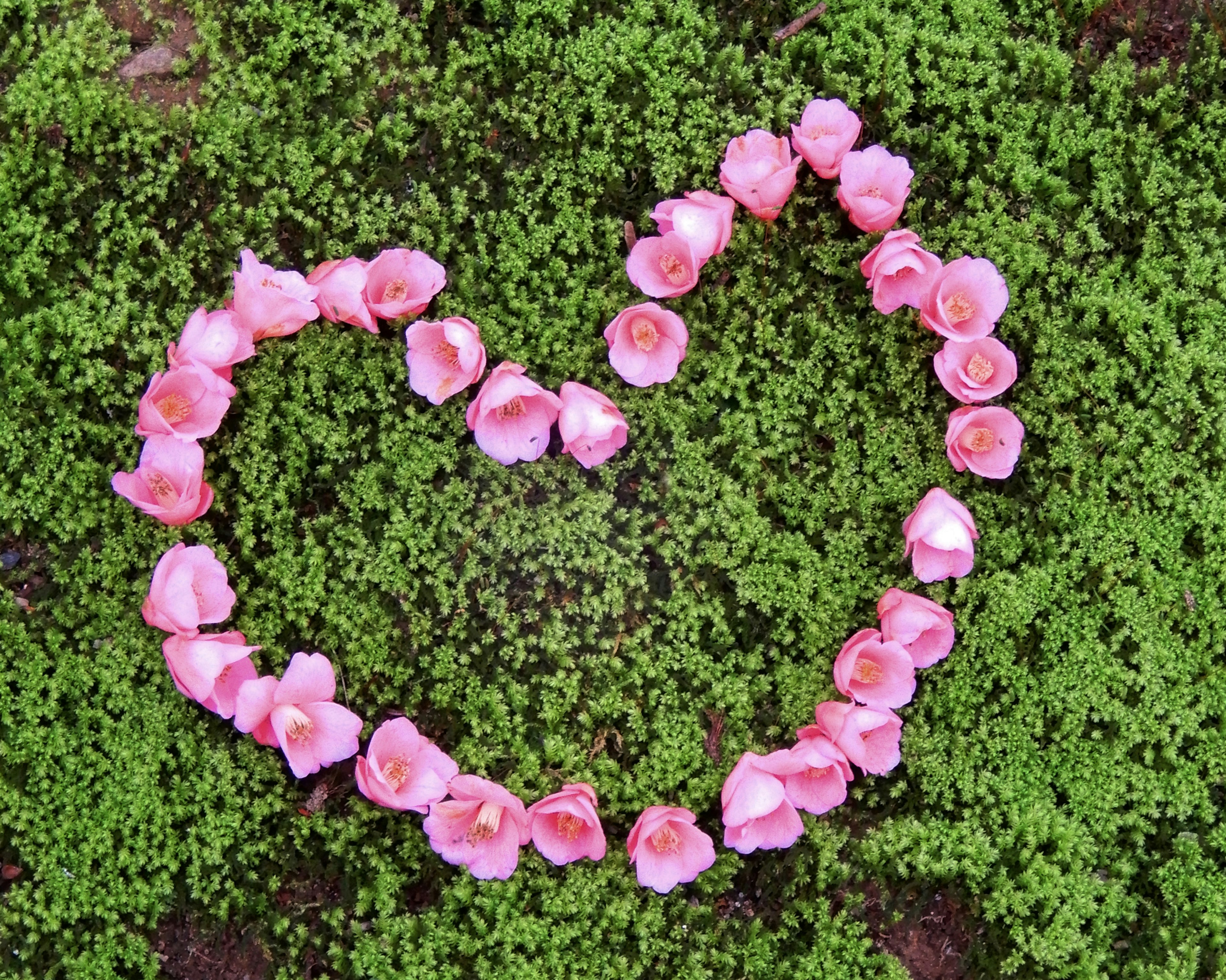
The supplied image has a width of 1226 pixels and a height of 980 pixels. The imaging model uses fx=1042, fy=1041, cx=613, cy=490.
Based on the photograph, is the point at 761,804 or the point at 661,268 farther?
the point at 661,268

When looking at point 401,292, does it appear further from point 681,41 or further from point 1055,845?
point 1055,845

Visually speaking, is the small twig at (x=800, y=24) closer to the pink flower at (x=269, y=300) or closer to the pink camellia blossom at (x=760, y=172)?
the pink camellia blossom at (x=760, y=172)

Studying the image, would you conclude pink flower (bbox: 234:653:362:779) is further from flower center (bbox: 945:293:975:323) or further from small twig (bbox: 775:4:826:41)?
small twig (bbox: 775:4:826:41)

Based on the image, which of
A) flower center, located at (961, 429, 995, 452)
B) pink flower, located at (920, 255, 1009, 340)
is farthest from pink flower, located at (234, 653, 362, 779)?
pink flower, located at (920, 255, 1009, 340)

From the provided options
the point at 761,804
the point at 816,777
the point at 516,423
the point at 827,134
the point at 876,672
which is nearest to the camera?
the point at 761,804

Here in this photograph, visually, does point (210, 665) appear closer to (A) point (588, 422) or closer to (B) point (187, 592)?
(B) point (187, 592)

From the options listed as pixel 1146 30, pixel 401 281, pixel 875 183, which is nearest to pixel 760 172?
pixel 875 183
